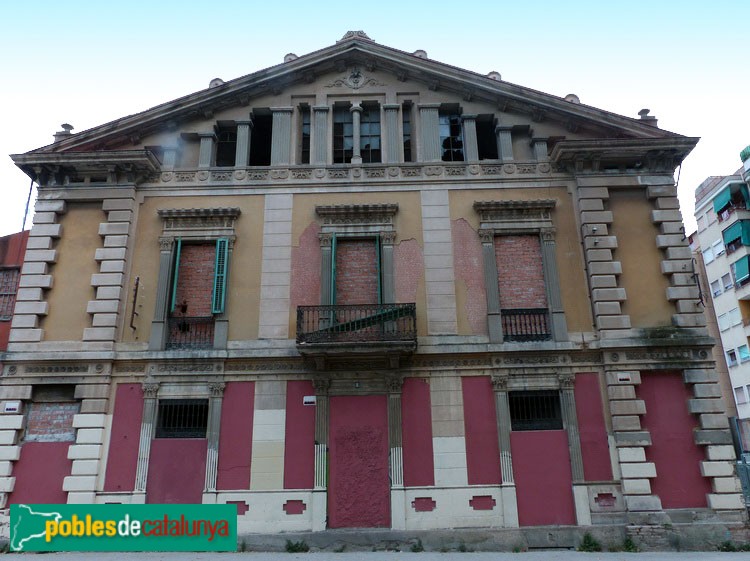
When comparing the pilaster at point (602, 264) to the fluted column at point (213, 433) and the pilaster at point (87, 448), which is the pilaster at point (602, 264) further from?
the pilaster at point (87, 448)

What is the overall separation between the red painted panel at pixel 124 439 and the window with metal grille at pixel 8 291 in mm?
4316

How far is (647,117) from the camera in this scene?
17047 millimetres

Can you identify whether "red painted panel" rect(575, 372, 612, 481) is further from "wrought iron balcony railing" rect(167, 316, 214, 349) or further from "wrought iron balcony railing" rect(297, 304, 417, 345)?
"wrought iron balcony railing" rect(167, 316, 214, 349)

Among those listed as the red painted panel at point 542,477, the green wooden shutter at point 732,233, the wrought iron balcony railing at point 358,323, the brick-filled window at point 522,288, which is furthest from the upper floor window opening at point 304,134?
the green wooden shutter at point 732,233

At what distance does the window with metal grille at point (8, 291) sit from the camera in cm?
1596

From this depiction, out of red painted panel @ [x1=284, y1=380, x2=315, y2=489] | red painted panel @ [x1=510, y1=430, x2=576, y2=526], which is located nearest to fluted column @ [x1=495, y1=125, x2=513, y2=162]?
red painted panel @ [x1=510, y1=430, x2=576, y2=526]

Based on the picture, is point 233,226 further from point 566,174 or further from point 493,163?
point 566,174

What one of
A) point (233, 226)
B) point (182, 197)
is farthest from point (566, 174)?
point (182, 197)

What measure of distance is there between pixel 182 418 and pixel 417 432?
20.2ft

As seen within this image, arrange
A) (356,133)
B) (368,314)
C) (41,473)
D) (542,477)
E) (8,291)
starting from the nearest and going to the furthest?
1. (542,477)
2. (41,473)
3. (368,314)
4. (8,291)
5. (356,133)

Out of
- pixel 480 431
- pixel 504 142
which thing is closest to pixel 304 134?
pixel 504 142

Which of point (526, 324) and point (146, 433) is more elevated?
point (526, 324)

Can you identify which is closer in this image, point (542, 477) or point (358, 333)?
point (542, 477)

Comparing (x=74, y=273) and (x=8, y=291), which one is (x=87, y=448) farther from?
(x=8, y=291)
